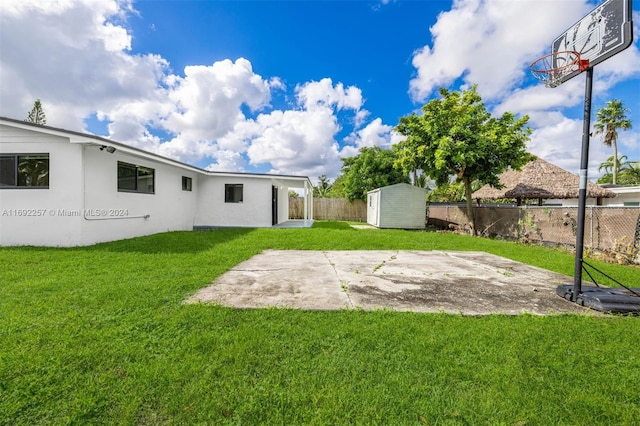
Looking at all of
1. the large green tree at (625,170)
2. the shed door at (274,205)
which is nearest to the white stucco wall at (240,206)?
the shed door at (274,205)

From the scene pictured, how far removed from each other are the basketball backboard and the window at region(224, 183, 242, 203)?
11.9 m

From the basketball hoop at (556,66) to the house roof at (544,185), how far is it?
31.4ft

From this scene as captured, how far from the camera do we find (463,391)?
184cm

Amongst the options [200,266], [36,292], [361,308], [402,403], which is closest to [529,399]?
[402,403]

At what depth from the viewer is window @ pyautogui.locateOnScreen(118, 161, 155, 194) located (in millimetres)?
8555

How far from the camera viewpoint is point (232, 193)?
44.0 ft

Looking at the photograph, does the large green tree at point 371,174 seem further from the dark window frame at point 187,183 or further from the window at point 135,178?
the window at point 135,178

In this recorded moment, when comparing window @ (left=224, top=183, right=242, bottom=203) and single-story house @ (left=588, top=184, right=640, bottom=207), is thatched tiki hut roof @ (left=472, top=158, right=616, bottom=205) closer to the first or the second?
single-story house @ (left=588, top=184, right=640, bottom=207)

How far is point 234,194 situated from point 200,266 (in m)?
8.60

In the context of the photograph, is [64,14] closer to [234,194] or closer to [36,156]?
[36,156]

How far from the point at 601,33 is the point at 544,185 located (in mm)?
11832

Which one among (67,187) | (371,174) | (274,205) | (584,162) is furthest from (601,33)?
(371,174)

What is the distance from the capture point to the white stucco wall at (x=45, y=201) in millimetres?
7188

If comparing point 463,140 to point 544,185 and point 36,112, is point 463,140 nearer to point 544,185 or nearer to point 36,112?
point 544,185
